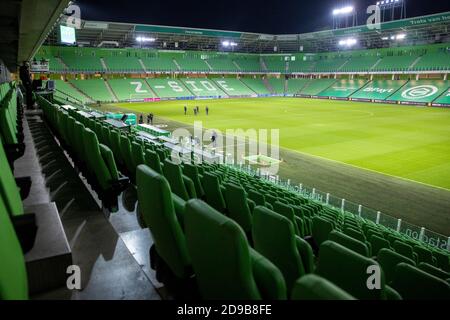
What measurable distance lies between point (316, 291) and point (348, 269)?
5.26 feet

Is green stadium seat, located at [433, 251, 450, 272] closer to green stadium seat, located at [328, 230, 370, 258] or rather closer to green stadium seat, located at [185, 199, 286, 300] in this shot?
green stadium seat, located at [328, 230, 370, 258]

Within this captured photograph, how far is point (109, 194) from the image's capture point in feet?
15.9

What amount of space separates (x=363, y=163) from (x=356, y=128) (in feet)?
43.7

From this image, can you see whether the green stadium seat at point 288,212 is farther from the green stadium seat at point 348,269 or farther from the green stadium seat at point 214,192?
the green stadium seat at point 348,269

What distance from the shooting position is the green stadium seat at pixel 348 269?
268cm

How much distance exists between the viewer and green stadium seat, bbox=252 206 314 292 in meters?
2.73

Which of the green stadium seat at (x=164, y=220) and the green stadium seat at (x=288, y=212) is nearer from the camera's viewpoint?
the green stadium seat at (x=164, y=220)

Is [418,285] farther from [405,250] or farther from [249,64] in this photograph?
[249,64]

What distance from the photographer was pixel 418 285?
148 inches

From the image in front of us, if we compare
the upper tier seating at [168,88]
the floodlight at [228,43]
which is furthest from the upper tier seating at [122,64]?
the floodlight at [228,43]

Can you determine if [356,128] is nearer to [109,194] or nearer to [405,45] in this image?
[109,194]

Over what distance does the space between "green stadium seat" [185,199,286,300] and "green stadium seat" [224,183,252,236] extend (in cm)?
292

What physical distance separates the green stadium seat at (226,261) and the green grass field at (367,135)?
1766 centimetres

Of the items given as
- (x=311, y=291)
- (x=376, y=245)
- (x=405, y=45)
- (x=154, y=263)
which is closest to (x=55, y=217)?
(x=154, y=263)
